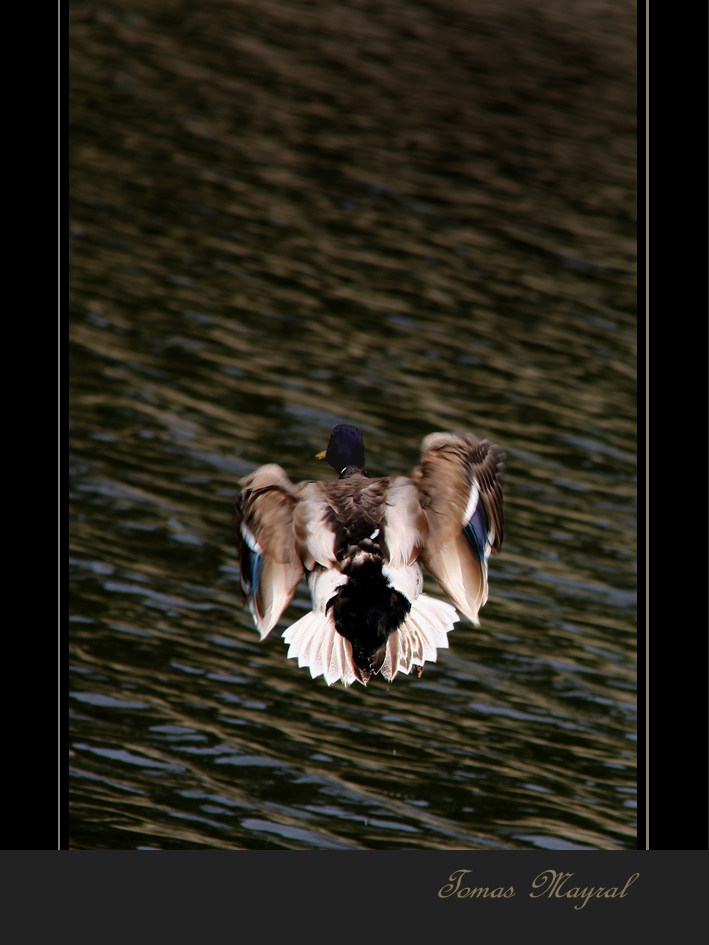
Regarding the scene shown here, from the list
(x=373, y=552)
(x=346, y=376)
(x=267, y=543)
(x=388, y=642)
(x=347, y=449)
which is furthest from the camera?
(x=346, y=376)

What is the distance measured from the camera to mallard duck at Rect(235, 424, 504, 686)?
5430 millimetres

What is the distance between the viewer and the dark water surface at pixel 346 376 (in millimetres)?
7367

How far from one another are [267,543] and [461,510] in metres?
0.91

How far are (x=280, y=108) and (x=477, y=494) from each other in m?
11.5

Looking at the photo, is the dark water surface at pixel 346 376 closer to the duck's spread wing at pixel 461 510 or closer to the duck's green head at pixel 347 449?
the duck's spread wing at pixel 461 510

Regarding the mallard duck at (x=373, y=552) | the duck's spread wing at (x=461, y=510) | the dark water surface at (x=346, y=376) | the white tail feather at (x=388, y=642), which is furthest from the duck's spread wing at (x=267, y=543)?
the dark water surface at (x=346, y=376)

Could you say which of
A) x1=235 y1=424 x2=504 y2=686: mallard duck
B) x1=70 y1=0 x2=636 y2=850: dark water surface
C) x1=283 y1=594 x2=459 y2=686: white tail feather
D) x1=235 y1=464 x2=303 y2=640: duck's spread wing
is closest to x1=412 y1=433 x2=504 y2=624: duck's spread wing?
x1=235 y1=424 x2=504 y2=686: mallard duck

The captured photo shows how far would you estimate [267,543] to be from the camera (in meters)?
5.61

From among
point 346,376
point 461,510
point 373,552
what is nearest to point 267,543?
point 373,552

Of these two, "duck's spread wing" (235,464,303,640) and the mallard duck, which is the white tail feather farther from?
"duck's spread wing" (235,464,303,640)

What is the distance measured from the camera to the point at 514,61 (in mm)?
15219

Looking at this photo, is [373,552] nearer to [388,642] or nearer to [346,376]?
[388,642]
